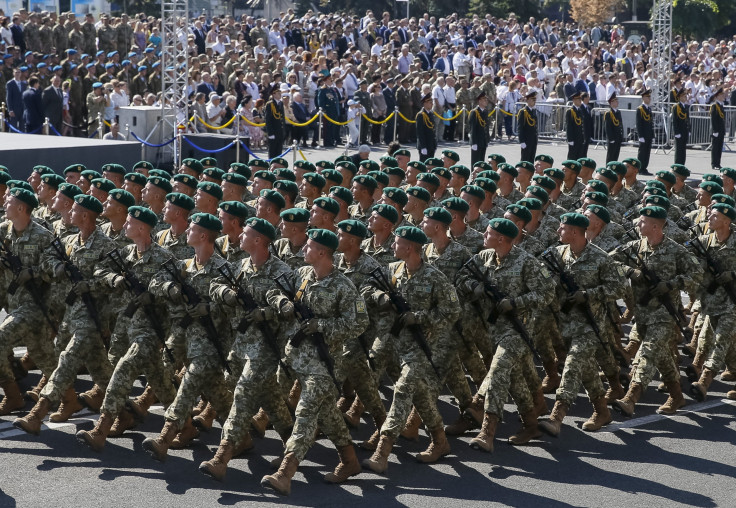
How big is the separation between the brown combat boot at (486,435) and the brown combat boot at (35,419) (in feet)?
10.5

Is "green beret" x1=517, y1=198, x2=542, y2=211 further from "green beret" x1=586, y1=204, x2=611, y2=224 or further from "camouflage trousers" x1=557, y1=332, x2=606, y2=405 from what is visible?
"camouflage trousers" x1=557, y1=332, x2=606, y2=405

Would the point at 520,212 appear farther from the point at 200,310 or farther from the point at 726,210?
the point at 200,310

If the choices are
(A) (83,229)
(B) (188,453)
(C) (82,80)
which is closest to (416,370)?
(B) (188,453)

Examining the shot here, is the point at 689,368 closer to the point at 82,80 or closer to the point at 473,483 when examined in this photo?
the point at 473,483

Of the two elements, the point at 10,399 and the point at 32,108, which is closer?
the point at 10,399

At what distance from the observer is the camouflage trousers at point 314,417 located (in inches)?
320

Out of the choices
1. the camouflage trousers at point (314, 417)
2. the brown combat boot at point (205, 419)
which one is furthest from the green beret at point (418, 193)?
the camouflage trousers at point (314, 417)

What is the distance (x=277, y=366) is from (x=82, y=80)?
58.9 feet

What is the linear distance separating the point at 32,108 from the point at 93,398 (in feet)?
46.8

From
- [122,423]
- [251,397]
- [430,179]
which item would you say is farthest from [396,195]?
[251,397]

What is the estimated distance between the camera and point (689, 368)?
10.9 metres

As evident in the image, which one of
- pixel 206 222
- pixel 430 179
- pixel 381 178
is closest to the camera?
pixel 206 222

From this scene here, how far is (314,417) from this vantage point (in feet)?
26.9

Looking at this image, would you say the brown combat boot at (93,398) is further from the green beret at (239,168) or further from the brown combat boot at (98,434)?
the green beret at (239,168)
